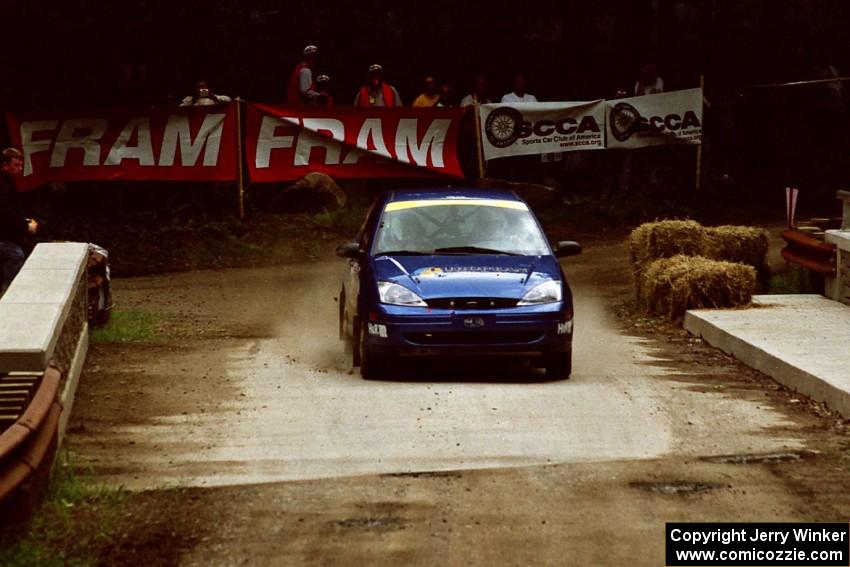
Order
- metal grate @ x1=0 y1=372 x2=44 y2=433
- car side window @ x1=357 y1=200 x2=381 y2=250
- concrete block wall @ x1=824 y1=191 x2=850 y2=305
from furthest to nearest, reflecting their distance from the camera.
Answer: concrete block wall @ x1=824 y1=191 x2=850 y2=305
car side window @ x1=357 y1=200 x2=381 y2=250
metal grate @ x1=0 y1=372 x2=44 y2=433

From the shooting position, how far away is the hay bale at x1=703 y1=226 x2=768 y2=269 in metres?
18.0

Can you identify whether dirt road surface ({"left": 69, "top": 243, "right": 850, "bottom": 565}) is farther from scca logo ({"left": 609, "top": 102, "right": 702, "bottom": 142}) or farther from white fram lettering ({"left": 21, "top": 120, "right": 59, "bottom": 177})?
scca logo ({"left": 609, "top": 102, "right": 702, "bottom": 142})

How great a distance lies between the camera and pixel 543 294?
41.7ft

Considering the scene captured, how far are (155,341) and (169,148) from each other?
8.33m

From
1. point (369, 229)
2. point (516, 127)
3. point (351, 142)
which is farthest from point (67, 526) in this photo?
point (516, 127)

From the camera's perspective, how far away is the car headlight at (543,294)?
12617mm

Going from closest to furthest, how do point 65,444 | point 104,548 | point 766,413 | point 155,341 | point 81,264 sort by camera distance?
point 104,548 < point 65,444 < point 766,413 < point 81,264 < point 155,341

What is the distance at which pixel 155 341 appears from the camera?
606 inches

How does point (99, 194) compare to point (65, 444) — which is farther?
point (99, 194)

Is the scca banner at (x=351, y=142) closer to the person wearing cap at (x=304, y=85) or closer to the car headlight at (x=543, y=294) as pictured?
the person wearing cap at (x=304, y=85)

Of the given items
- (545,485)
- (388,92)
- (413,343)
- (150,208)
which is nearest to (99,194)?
(150,208)

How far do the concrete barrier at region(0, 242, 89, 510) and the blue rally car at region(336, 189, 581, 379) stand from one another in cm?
234

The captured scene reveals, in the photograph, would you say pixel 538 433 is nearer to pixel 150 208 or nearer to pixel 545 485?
pixel 545 485

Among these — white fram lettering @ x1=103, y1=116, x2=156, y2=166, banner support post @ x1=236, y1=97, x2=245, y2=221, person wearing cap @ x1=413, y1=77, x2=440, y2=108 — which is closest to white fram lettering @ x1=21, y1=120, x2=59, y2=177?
white fram lettering @ x1=103, y1=116, x2=156, y2=166
